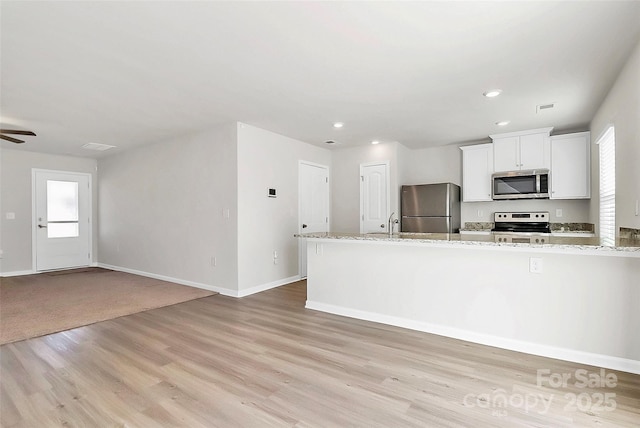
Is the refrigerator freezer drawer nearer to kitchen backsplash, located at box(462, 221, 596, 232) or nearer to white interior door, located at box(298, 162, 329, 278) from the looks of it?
kitchen backsplash, located at box(462, 221, 596, 232)

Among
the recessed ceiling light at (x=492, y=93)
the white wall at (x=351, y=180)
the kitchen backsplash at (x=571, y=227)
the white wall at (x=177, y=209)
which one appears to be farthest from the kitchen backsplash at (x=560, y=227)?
the white wall at (x=177, y=209)

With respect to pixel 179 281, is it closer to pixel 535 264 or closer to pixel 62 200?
pixel 62 200

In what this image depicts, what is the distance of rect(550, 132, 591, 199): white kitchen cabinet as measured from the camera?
446cm

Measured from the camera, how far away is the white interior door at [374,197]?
18.6 feet

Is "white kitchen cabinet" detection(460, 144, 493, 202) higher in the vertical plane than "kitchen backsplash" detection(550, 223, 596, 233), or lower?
higher

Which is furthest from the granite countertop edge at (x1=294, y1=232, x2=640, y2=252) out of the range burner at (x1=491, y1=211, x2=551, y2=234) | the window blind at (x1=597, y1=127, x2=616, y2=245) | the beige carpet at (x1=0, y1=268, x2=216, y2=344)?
the beige carpet at (x1=0, y1=268, x2=216, y2=344)

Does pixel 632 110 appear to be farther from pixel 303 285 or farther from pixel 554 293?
pixel 303 285

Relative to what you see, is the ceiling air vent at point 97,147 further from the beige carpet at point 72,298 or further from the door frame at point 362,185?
the door frame at point 362,185

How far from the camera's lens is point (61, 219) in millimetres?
6684

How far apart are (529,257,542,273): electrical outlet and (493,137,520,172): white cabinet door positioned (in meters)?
2.80

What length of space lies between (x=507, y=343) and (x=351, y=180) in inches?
154

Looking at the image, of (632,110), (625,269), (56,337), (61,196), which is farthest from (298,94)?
(61,196)

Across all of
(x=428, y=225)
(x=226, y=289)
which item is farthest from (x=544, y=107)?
(x=226, y=289)

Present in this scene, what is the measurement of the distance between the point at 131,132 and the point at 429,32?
449 centimetres
